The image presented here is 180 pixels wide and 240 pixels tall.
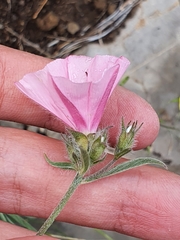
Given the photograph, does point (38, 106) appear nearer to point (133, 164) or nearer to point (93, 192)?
point (93, 192)

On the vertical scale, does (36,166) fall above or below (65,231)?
above

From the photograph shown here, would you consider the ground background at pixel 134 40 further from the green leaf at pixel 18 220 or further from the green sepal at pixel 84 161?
the green sepal at pixel 84 161

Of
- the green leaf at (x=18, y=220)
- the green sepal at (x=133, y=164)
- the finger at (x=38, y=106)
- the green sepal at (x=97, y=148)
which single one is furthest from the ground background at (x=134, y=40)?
the green sepal at (x=97, y=148)

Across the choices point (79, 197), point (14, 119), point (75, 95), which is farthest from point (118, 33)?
point (75, 95)

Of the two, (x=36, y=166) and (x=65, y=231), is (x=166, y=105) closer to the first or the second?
(x=65, y=231)

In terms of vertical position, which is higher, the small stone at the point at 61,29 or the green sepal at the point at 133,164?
the small stone at the point at 61,29

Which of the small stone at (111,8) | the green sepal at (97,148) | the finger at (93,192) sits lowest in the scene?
the finger at (93,192)

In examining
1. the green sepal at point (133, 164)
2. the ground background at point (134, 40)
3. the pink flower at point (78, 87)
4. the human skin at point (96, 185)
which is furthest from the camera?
the ground background at point (134, 40)
